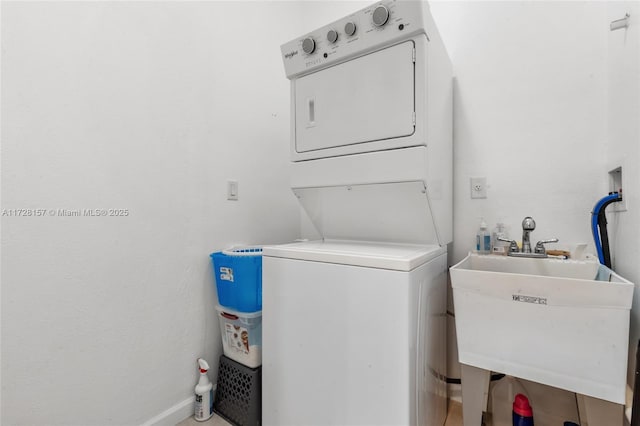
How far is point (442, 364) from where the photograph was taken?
1434 mm

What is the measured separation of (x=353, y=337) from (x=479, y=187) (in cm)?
110

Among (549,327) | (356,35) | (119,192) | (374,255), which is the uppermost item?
(356,35)

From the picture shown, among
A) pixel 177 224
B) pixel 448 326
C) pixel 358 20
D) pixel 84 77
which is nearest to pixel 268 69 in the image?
pixel 358 20

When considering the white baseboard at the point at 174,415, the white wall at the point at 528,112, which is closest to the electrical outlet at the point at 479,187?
the white wall at the point at 528,112

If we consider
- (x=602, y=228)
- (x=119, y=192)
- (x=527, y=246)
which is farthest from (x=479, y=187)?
(x=119, y=192)

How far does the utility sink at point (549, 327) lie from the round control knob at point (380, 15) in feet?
3.35

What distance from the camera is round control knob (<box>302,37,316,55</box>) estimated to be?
1.38m

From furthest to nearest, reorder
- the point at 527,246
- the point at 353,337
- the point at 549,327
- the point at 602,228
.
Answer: the point at 527,246 < the point at 602,228 < the point at 353,337 < the point at 549,327

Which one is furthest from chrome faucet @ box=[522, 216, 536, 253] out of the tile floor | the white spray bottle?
the white spray bottle

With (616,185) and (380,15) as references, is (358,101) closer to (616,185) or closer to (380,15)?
(380,15)

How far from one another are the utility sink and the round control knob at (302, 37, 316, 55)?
1172 mm

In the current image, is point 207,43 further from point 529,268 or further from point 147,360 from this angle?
point 529,268

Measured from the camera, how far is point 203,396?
5.05 ft

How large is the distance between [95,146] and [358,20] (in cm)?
126
